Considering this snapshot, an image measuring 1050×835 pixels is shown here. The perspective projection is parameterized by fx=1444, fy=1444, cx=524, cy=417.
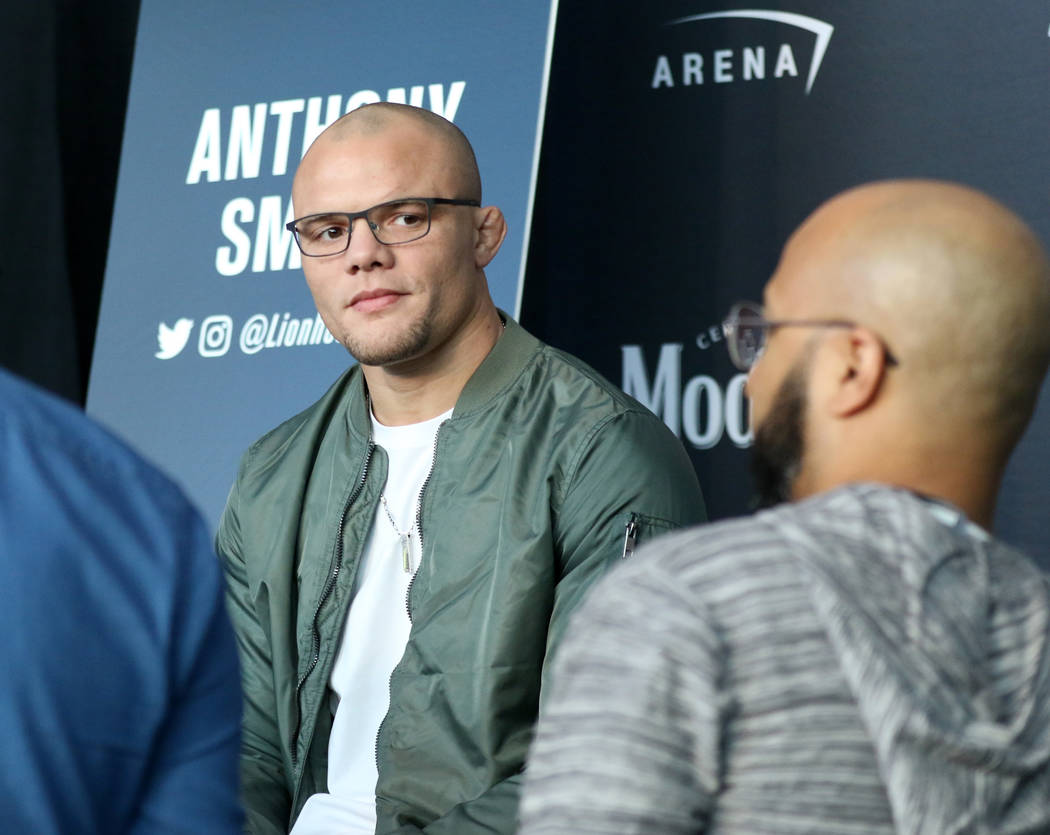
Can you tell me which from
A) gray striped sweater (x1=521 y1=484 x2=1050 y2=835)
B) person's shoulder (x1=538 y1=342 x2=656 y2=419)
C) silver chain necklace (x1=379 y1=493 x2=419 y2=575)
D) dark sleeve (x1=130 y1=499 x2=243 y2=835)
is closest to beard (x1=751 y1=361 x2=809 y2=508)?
gray striped sweater (x1=521 y1=484 x2=1050 y2=835)

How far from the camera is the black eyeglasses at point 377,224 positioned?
2285 mm

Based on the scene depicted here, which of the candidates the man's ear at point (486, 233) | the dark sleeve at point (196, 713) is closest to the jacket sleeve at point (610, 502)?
the man's ear at point (486, 233)

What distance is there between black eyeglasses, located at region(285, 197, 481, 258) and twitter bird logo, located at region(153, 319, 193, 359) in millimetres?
1109

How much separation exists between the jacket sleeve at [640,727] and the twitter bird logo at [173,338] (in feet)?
8.34

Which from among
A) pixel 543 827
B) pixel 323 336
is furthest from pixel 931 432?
pixel 323 336

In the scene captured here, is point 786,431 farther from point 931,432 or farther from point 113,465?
point 113,465

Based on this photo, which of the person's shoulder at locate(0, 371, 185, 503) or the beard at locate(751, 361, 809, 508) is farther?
the beard at locate(751, 361, 809, 508)

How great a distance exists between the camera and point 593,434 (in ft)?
6.90

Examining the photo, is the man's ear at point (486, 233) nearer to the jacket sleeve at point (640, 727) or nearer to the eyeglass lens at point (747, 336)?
the eyeglass lens at point (747, 336)

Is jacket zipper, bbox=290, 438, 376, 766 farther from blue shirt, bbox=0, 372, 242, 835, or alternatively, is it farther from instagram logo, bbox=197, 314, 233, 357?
blue shirt, bbox=0, 372, 242, 835

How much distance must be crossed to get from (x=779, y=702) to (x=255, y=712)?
4.73ft

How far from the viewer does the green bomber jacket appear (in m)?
2.00

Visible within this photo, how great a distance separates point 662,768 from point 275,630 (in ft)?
4.45

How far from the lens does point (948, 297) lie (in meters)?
1.09
